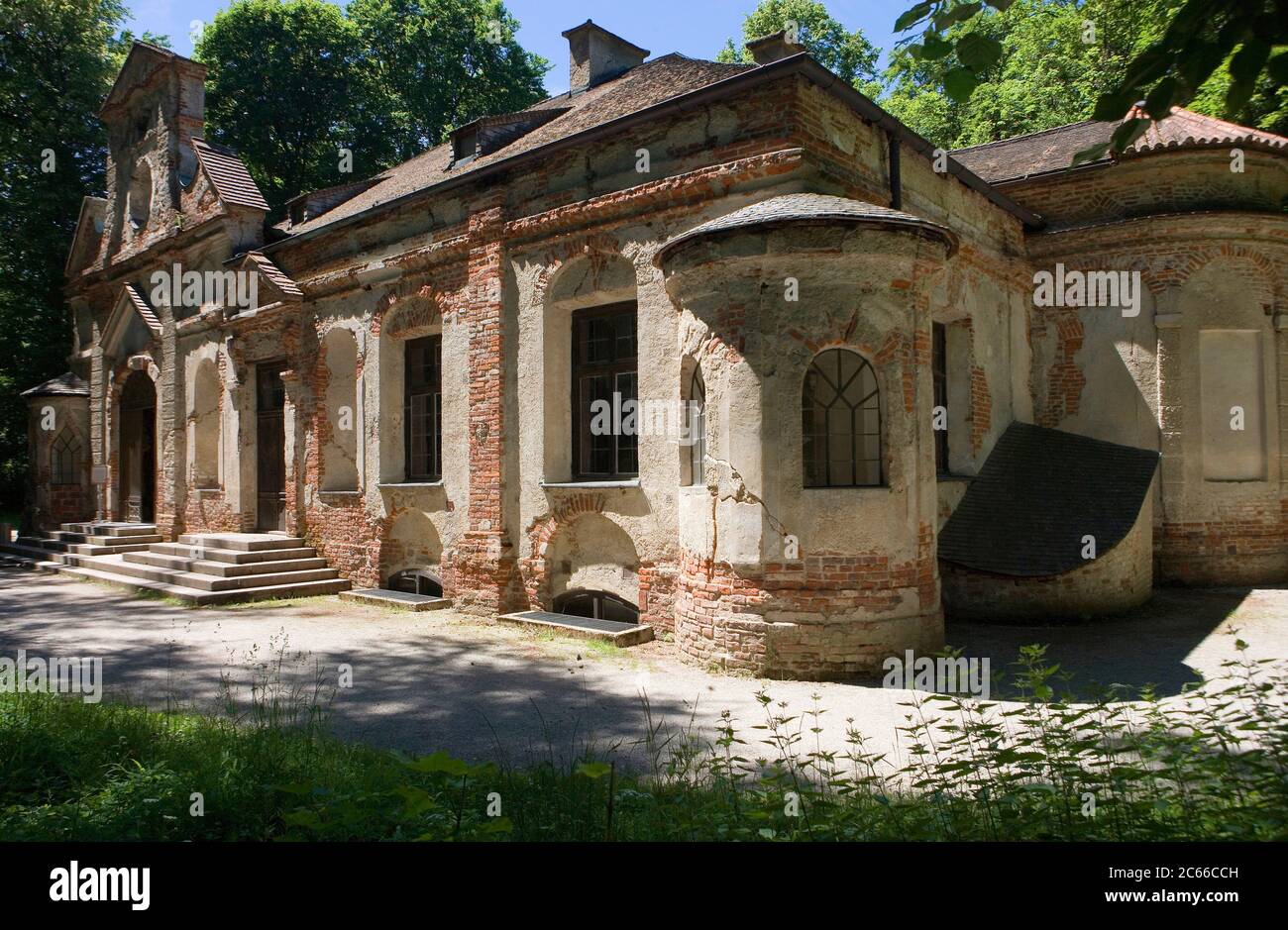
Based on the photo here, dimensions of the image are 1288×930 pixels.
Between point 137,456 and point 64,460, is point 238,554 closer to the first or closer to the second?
point 137,456

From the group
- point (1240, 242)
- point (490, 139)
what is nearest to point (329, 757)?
point (490, 139)

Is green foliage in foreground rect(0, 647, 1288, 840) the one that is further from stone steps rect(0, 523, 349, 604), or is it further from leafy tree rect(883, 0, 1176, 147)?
leafy tree rect(883, 0, 1176, 147)

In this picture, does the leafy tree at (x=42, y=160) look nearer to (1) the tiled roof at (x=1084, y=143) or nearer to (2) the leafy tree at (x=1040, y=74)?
(2) the leafy tree at (x=1040, y=74)

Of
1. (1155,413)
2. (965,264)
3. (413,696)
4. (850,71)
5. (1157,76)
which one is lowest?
(413,696)

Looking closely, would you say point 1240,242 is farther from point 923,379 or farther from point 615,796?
point 615,796

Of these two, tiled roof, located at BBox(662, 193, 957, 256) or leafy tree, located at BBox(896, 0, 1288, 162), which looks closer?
leafy tree, located at BBox(896, 0, 1288, 162)

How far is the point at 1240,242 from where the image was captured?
1220 centimetres

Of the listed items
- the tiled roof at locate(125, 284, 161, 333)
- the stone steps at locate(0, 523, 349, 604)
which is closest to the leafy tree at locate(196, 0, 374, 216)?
the tiled roof at locate(125, 284, 161, 333)

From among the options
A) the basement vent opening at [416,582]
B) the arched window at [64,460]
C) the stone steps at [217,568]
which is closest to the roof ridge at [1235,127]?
the basement vent opening at [416,582]

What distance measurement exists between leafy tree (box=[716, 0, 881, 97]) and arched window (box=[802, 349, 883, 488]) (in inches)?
1107

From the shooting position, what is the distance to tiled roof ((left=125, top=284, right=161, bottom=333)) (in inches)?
678

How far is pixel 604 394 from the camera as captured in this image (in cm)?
1048

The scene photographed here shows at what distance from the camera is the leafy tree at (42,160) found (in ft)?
72.3

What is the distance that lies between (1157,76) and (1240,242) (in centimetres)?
1114
